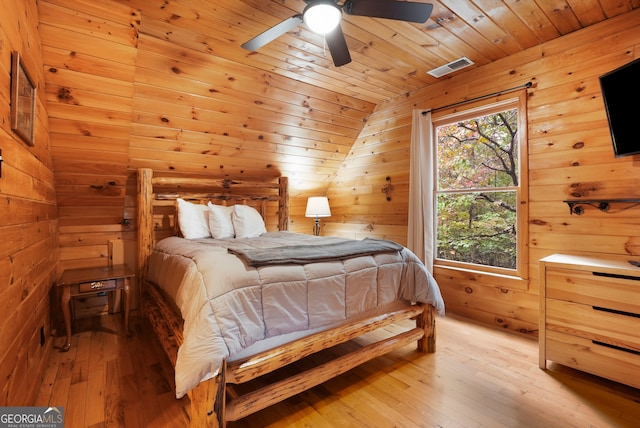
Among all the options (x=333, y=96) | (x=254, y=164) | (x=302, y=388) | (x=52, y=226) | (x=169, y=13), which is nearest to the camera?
(x=302, y=388)

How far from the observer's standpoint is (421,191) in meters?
3.23

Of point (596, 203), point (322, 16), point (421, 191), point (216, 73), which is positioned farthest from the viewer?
point (421, 191)

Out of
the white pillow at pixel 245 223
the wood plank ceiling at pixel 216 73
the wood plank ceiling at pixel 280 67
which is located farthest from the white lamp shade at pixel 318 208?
the white pillow at pixel 245 223

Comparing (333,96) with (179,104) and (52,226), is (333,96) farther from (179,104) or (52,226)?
(52,226)

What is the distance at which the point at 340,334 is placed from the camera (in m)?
1.85

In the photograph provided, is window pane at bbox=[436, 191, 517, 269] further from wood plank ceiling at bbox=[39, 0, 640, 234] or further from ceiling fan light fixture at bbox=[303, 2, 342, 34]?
ceiling fan light fixture at bbox=[303, 2, 342, 34]

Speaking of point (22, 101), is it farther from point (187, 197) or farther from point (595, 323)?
point (595, 323)

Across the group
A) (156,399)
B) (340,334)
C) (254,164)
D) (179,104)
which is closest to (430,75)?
(254,164)

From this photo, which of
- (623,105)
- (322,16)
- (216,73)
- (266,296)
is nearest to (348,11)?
(322,16)

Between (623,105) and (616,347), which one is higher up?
(623,105)

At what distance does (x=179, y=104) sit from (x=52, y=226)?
4.79 feet

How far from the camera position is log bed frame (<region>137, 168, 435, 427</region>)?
1.38 m

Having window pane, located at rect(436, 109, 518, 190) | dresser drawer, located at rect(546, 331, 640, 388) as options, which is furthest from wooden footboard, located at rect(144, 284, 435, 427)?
window pane, located at rect(436, 109, 518, 190)

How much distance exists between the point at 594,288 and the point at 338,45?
2188mm
